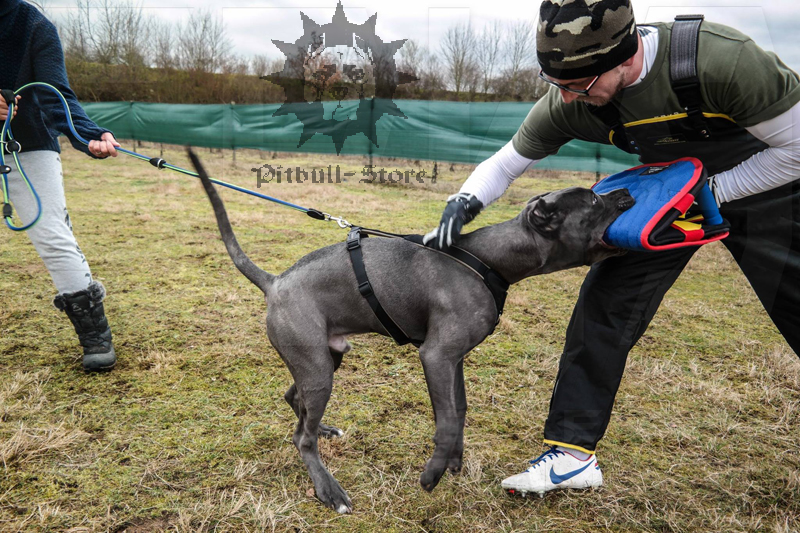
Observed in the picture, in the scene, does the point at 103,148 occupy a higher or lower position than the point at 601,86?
lower

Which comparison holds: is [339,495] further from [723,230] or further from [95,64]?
[95,64]

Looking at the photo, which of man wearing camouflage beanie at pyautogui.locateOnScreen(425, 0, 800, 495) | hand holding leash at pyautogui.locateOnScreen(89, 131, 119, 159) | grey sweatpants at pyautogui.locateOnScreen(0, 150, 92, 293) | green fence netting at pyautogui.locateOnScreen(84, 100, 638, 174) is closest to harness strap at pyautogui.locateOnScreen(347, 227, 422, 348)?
man wearing camouflage beanie at pyautogui.locateOnScreen(425, 0, 800, 495)

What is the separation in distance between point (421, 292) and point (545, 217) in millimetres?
685

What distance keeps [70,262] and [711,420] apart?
4.11 meters

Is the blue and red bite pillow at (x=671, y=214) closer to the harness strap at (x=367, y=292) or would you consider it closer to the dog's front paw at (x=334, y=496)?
the harness strap at (x=367, y=292)

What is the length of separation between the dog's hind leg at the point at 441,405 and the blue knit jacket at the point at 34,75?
253 cm

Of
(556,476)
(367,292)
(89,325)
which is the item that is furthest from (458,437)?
(89,325)

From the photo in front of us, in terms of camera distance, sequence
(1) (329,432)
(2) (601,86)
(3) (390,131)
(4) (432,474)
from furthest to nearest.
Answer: (3) (390,131) → (1) (329,432) → (4) (432,474) → (2) (601,86)

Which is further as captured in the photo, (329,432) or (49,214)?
(49,214)

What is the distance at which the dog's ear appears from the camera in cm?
249

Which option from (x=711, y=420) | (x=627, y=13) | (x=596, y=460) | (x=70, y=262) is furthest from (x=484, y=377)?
(x=70, y=262)

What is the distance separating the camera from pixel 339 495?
2.46 m

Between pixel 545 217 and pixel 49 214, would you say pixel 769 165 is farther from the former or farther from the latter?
pixel 49 214

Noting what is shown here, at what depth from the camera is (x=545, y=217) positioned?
8.20 feet
